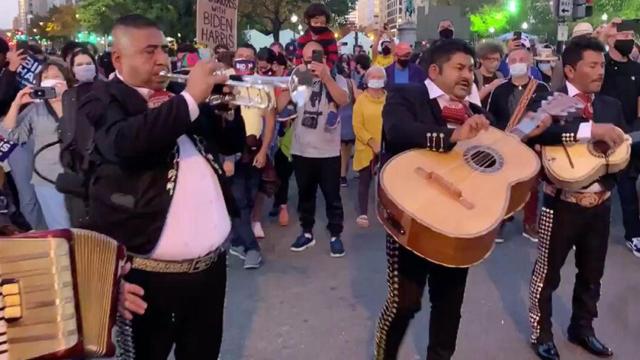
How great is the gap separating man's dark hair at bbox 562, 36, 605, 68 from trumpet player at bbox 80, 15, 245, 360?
2368 millimetres

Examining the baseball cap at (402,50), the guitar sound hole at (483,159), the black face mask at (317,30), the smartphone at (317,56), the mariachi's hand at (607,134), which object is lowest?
the guitar sound hole at (483,159)

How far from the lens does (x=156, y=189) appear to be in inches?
108

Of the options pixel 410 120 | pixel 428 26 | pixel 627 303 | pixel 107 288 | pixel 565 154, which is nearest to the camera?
pixel 107 288

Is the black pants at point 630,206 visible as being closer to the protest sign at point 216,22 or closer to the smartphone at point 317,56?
the smartphone at point 317,56

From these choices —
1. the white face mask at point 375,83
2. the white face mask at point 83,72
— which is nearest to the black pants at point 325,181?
the white face mask at point 375,83

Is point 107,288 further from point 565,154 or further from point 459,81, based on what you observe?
point 565,154

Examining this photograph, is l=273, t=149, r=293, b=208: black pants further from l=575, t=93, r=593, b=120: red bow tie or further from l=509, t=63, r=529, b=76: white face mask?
l=575, t=93, r=593, b=120: red bow tie

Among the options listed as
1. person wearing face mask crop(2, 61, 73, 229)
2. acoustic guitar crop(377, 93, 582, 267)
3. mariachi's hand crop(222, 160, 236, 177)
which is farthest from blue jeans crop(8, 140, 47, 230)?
acoustic guitar crop(377, 93, 582, 267)

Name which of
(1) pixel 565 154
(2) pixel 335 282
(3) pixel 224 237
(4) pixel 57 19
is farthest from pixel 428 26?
(4) pixel 57 19

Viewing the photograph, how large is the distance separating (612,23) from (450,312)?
5.32m

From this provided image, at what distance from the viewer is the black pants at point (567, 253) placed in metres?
4.12

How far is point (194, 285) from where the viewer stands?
287 centimetres

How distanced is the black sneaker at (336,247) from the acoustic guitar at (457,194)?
10.1 feet

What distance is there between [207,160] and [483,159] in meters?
1.35
